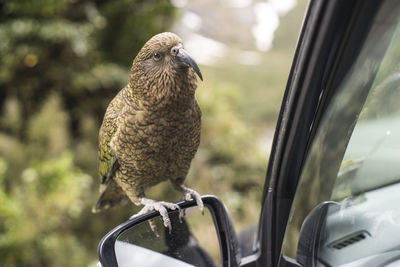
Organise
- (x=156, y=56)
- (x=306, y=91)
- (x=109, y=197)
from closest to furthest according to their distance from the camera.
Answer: (x=306, y=91) < (x=156, y=56) < (x=109, y=197)

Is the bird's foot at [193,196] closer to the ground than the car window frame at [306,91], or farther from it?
closer to the ground

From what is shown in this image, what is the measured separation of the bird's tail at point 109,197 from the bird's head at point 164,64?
762mm

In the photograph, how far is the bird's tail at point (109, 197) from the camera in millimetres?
2176

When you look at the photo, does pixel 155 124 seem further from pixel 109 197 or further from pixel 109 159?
pixel 109 197

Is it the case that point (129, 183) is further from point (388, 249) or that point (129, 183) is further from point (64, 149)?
point (64, 149)

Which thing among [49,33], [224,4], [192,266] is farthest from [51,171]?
→ [224,4]

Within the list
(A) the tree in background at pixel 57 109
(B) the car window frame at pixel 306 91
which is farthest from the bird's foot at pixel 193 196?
(A) the tree in background at pixel 57 109

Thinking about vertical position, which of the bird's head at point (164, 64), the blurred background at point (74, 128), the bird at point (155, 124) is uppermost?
the bird's head at point (164, 64)

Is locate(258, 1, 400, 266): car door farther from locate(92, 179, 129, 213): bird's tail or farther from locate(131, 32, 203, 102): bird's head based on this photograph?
locate(92, 179, 129, 213): bird's tail

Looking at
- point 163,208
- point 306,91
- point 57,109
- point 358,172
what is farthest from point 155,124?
point 57,109

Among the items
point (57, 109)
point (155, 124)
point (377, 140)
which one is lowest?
point (57, 109)

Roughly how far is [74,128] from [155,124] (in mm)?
4977

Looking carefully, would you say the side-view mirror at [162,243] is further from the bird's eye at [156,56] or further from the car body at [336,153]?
the bird's eye at [156,56]

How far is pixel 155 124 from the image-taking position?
1655 mm
